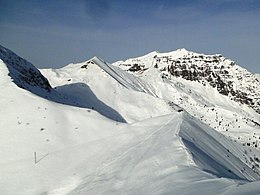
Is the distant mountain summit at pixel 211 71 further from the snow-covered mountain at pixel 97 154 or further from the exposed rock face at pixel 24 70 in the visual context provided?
the snow-covered mountain at pixel 97 154

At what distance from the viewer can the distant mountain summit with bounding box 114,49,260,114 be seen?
70250 mm

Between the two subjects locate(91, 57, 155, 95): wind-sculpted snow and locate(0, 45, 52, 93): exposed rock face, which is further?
locate(91, 57, 155, 95): wind-sculpted snow

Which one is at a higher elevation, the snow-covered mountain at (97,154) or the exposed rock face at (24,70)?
the exposed rock face at (24,70)

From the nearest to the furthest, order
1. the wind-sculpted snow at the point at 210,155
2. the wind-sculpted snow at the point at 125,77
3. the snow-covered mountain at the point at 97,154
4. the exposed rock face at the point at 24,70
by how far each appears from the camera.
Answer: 1. the snow-covered mountain at the point at 97,154
2. the wind-sculpted snow at the point at 210,155
3. the exposed rock face at the point at 24,70
4. the wind-sculpted snow at the point at 125,77

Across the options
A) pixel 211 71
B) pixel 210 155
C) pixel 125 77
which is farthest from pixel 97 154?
pixel 211 71

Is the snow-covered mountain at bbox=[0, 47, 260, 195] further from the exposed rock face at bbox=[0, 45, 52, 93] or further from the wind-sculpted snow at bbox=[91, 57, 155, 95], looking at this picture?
the wind-sculpted snow at bbox=[91, 57, 155, 95]

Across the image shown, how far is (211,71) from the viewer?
7600 cm

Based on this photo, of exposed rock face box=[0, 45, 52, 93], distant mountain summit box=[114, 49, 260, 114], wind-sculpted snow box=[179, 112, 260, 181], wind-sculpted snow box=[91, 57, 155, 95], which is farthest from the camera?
distant mountain summit box=[114, 49, 260, 114]

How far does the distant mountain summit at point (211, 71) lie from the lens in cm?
7025

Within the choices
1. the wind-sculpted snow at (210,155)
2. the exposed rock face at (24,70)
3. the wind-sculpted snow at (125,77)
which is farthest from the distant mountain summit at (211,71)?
the wind-sculpted snow at (210,155)

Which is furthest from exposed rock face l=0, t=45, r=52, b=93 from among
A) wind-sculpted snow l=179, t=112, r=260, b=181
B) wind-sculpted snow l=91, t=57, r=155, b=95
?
wind-sculpted snow l=91, t=57, r=155, b=95

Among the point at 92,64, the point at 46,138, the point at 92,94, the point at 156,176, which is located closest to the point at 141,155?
the point at 156,176

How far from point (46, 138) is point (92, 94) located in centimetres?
1878

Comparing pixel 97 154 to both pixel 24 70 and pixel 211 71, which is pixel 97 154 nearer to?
pixel 24 70
